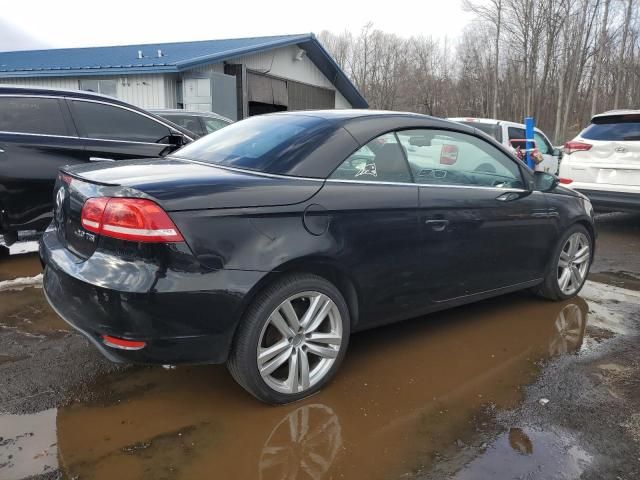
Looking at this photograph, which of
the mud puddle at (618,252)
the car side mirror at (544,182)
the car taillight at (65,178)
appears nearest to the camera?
the car taillight at (65,178)

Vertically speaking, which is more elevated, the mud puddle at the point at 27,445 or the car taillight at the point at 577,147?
the car taillight at the point at 577,147

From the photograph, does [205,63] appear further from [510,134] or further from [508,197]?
[508,197]

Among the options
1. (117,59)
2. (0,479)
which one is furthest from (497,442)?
(117,59)

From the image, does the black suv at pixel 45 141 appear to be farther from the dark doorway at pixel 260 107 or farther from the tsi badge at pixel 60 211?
the dark doorway at pixel 260 107

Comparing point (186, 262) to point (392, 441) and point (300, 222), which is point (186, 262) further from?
point (392, 441)

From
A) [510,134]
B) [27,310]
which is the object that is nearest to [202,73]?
[510,134]

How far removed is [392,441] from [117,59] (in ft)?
61.4

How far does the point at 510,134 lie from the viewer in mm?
10523

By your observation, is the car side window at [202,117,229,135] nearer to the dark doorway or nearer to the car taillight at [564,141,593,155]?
the car taillight at [564,141,593,155]

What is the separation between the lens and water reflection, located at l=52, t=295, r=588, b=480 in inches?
93.7

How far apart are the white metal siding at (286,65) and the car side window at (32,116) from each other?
1356 centimetres

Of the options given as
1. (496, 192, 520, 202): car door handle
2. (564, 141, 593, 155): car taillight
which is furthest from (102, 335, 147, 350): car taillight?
(564, 141, 593, 155): car taillight

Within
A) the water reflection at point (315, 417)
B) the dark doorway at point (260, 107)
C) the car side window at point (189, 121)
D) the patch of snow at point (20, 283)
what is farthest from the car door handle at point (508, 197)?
the dark doorway at point (260, 107)

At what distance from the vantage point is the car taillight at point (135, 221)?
241 cm
